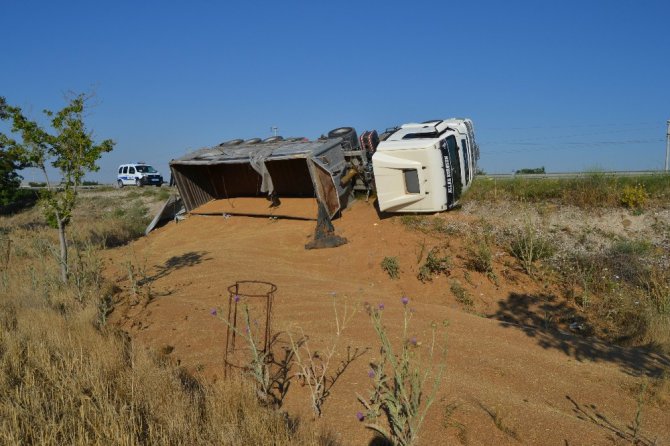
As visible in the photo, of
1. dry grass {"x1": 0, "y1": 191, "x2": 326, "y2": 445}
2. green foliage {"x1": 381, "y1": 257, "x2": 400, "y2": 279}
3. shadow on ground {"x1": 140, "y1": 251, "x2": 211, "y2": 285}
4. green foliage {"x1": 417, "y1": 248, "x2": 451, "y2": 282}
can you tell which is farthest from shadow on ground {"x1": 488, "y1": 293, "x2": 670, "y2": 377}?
shadow on ground {"x1": 140, "y1": 251, "x2": 211, "y2": 285}

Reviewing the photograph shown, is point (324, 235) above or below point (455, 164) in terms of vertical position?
below

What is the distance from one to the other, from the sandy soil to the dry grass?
0.59 meters

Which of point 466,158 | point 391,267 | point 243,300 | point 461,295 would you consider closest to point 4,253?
point 243,300

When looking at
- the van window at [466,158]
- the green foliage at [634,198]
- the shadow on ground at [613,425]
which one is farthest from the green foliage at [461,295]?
the van window at [466,158]

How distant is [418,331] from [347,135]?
10015 millimetres

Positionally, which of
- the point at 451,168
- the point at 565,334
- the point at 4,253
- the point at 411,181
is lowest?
the point at 565,334

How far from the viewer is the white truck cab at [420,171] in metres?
12.2

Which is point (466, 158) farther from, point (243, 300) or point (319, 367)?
point (319, 367)

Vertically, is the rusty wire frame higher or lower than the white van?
lower

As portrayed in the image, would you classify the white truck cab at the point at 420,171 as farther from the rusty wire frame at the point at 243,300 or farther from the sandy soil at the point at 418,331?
the rusty wire frame at the point at 243,300

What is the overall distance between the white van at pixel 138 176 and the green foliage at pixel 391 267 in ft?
95.3

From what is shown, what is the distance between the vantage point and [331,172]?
13727 millimetres

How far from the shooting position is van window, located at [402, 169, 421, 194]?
12389 millimetres

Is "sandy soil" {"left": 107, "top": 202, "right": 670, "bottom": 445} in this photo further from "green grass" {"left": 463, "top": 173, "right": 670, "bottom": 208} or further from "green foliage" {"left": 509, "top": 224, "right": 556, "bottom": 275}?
"green grass" {"left": 463, "top": 173, "right": 670, "bottom": 208}
